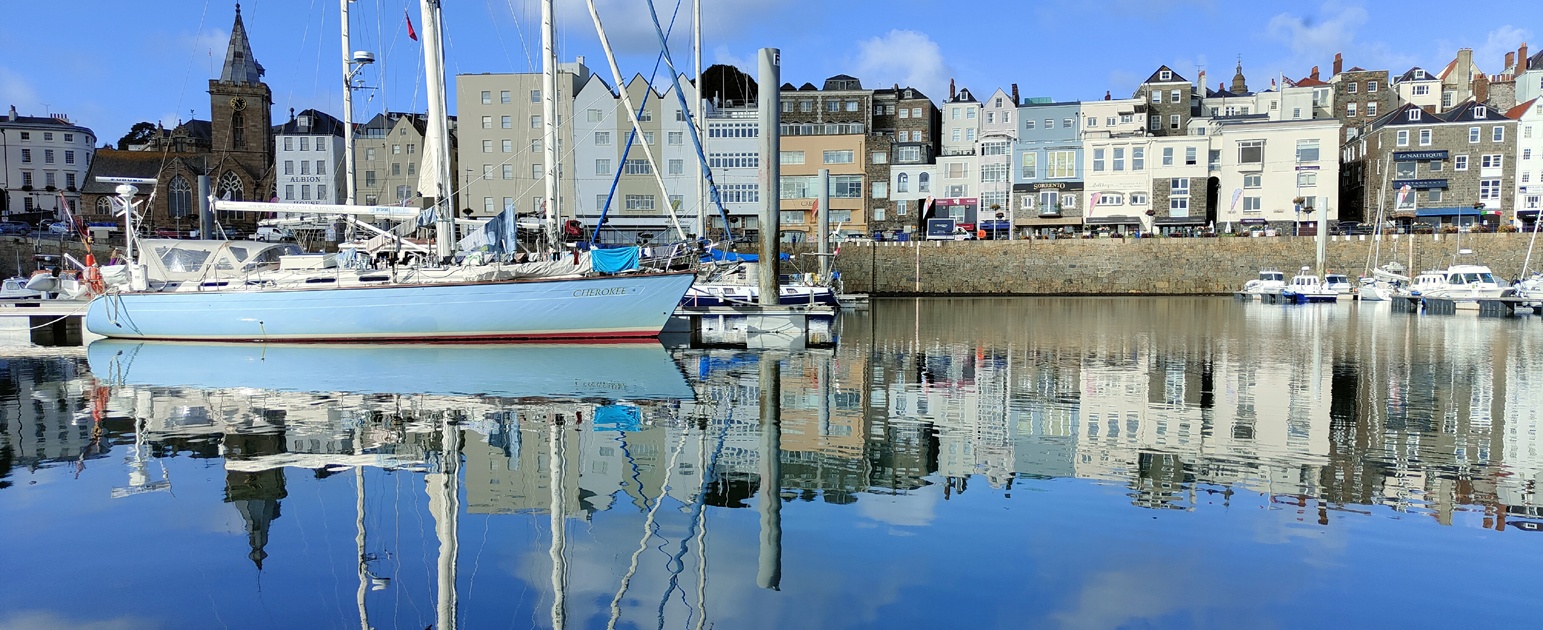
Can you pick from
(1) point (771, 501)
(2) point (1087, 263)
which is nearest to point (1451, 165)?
(2) point (1087, 263)

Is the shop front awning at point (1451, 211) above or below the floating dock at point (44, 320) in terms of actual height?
above

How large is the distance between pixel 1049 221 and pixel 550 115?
44551mm

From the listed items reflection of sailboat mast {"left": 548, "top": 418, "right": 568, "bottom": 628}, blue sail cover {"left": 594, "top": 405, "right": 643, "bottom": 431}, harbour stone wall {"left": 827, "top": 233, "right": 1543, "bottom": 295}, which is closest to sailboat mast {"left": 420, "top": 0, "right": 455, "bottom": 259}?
blue sail cover {"left": 594, "top": 405, "right": 643, "bottom": 431}

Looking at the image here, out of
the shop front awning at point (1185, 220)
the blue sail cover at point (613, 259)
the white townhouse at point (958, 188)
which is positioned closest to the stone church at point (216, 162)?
A: the white townhouse at point (958, 188)

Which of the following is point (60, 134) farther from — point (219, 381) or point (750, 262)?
point (219, 381)

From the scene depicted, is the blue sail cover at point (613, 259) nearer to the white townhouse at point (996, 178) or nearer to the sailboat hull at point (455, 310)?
the sailboat hull at point (455, 310)

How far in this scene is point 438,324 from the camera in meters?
24.8

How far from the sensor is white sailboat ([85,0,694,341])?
24438 mm

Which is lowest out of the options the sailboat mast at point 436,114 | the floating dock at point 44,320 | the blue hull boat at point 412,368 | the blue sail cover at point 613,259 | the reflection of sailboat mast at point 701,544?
the reflection of sailboat mast at point 701,544

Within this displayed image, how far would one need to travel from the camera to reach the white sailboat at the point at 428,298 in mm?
24438

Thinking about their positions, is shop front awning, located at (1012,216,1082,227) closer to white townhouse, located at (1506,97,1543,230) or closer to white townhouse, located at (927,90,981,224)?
white townhouse, located at (927,90,981,224)

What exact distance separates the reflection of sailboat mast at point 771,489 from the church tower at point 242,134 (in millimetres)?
73095

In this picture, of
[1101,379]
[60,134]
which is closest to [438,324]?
[1101,379]

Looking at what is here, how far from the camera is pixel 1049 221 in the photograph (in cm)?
6462
